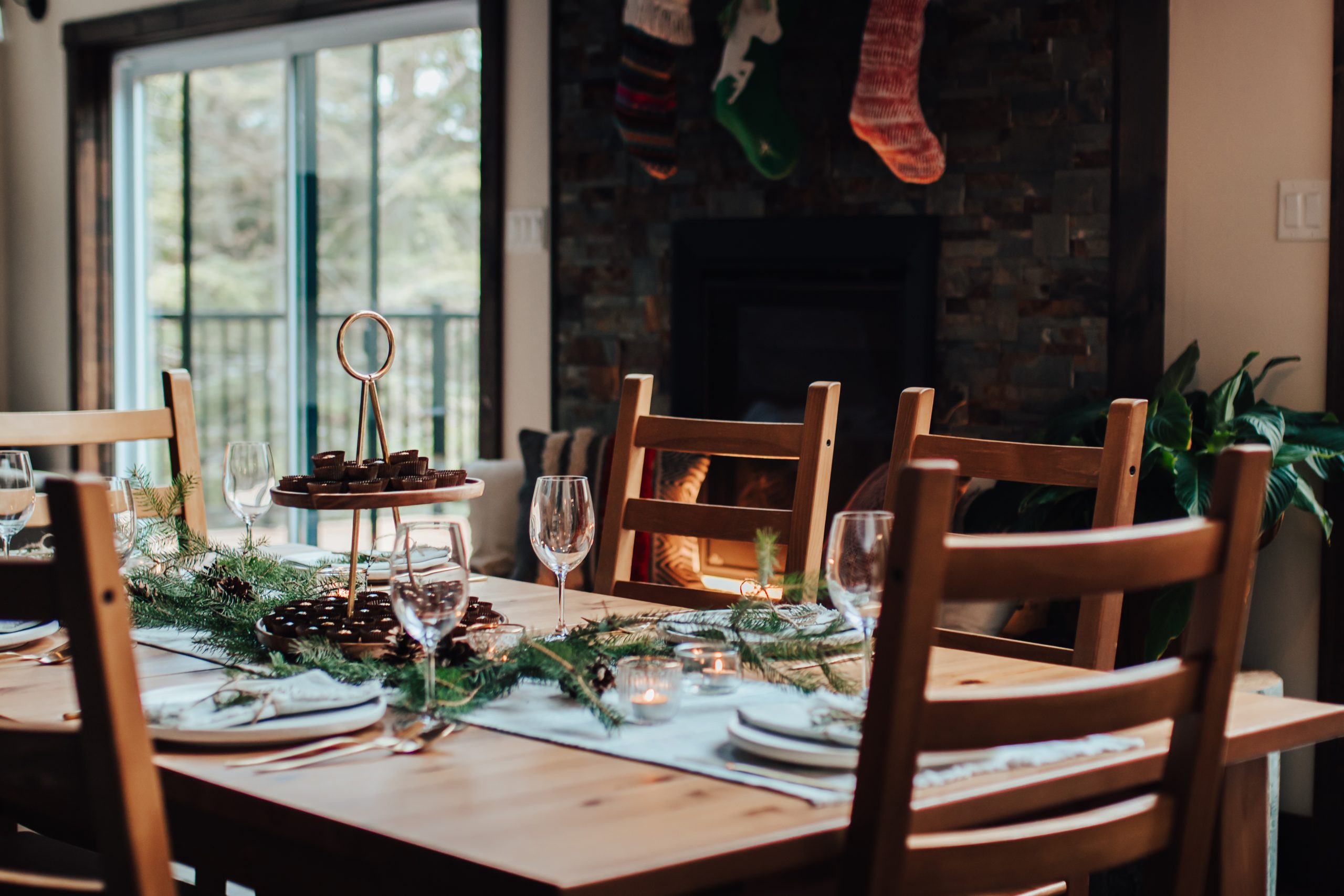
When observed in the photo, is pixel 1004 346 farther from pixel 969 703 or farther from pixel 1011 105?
pixel 969 703

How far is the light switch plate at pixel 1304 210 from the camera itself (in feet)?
8.26

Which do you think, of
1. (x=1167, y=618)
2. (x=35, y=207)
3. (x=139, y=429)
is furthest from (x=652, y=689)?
(x=35, y=207)

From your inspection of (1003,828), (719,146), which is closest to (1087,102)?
(719,146)

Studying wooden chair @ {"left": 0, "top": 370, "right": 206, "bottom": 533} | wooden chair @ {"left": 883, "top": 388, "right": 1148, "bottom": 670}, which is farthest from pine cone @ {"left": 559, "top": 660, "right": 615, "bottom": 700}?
wooden chair @ {"left": 0, "top": 370, "right": 206, "bottom": 533}

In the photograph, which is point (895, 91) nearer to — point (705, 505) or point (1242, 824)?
point (705, 505)

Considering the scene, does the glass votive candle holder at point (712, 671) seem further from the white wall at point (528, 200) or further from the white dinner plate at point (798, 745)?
the white wall at point (528, 200)

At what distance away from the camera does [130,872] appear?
76cm

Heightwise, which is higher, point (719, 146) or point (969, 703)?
point (719, 146)

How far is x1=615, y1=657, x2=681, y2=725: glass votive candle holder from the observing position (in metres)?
1.07

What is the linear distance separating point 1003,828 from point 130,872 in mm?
565

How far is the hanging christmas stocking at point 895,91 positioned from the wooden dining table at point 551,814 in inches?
74.5

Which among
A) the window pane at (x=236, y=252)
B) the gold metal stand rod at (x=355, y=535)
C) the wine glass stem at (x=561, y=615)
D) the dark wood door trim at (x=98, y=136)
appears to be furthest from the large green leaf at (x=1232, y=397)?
the window pane at (x=236, y=252)

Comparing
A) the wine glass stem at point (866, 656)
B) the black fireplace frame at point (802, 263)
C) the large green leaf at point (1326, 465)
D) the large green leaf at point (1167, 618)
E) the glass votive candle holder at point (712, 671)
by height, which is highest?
the black fireplace frame at point (802, 263)

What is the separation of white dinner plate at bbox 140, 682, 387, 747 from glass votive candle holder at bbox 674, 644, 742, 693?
292 mm
